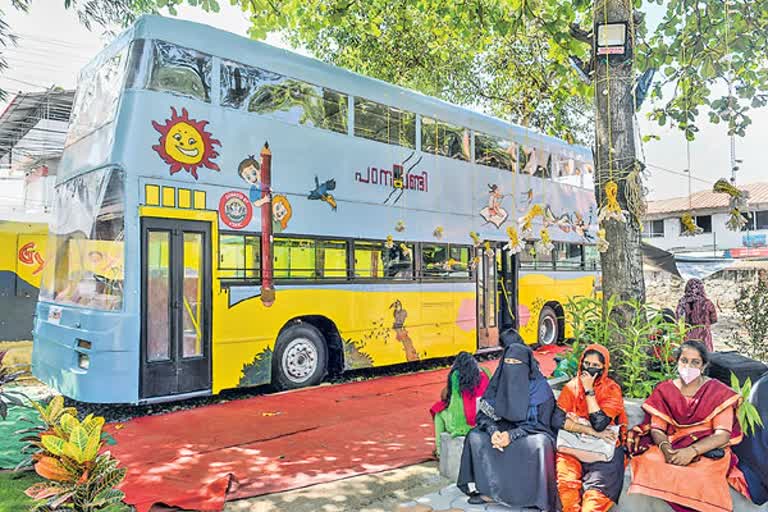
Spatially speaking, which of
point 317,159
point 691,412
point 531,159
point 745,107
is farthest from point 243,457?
point 531,159

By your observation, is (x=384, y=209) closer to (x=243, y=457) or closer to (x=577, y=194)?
(x=243, y=457)

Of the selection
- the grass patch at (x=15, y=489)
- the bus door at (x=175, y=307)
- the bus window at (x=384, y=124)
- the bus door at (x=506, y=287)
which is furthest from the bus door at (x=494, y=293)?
the grass patch at (x=15, y=489)

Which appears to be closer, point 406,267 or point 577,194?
point 406,267

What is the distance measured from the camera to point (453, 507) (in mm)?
3535

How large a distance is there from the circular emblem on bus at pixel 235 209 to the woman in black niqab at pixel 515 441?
3841 millimetres

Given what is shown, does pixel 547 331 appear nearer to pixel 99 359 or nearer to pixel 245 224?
pixel 245 224

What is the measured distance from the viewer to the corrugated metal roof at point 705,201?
86.1ft

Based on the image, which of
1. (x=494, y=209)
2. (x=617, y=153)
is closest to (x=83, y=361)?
(x=617, y=153)

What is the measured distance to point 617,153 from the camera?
16.4ft

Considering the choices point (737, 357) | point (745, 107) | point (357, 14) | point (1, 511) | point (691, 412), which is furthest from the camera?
point (357, 14)

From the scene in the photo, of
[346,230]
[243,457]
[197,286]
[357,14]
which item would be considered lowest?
[243,457]

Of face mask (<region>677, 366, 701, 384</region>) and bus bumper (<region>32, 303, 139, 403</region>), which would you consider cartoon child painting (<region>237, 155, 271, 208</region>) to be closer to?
bus bumper (<region>32, 303, 139, 403</region>)

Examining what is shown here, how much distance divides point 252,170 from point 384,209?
84.5 inches

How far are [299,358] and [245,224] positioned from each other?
188cm
